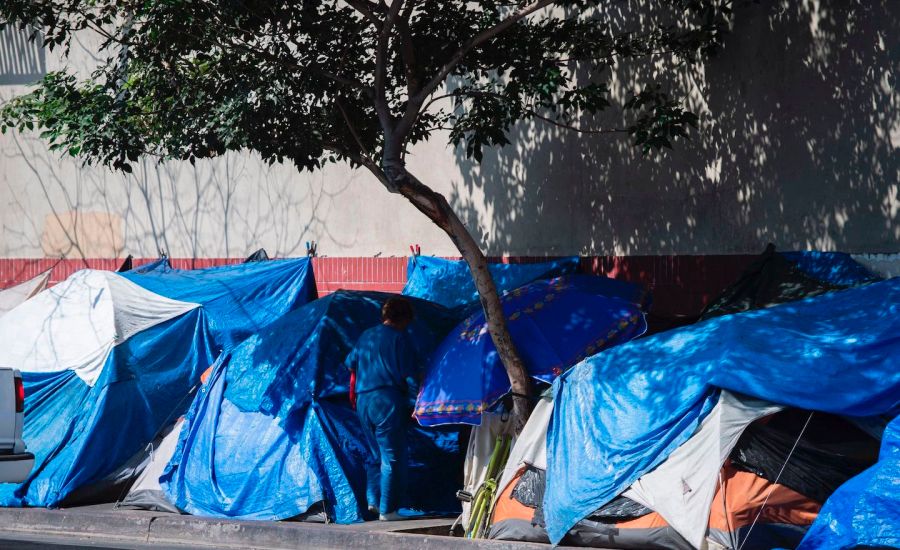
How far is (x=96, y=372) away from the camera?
1207cm

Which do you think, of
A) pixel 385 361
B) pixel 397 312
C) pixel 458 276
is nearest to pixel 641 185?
pixel 458 276

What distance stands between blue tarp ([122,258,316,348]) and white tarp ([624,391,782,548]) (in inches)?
227

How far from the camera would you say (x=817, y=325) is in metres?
8.36

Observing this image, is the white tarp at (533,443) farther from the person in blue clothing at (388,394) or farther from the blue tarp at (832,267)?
the blue tarp at (832,267)

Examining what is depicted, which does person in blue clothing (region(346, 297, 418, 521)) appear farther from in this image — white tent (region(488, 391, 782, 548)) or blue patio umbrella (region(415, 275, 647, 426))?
white tent (region(488, 391, 782, 548))

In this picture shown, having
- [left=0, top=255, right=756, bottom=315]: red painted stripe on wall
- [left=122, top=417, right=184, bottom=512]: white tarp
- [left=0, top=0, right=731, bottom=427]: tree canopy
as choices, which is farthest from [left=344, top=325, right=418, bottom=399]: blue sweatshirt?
[left=0, top=255, right=756, bottom=315]: red painted stripe on wall

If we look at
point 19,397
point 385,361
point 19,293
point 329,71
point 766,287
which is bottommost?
point 19,397

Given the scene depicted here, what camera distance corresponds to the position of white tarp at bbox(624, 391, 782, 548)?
7836 millimetres

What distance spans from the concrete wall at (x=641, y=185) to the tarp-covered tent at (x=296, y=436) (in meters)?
2.50

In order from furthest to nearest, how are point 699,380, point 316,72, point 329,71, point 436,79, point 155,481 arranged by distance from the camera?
point 155,481
point 329,71
point 316,72
point 436,79
point 699,380

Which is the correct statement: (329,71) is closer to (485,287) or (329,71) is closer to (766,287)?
(485,287)

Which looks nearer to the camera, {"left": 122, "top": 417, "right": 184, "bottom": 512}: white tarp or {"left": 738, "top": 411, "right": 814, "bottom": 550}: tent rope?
{"left": 738, "top": 411, "right": 814, "bottom": 550}: tent rope

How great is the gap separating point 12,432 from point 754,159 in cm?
696

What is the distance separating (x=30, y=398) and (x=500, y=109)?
5568 millimetres
